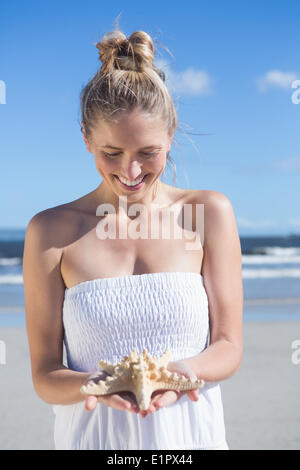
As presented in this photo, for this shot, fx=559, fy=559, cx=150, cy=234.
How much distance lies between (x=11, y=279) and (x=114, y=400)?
16.8 meters

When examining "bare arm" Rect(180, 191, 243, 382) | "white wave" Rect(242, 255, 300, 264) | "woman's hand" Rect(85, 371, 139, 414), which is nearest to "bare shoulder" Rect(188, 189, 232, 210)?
"bare arm" Rect(180, 191, 243, 382)

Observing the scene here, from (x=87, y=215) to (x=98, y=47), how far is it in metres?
0.64

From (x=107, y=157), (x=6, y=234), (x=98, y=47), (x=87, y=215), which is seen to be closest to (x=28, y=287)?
(x=87, y=215)

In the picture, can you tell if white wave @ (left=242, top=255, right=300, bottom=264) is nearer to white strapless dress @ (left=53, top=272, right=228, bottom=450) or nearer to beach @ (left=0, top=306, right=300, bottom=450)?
beach @ (left=0, top=306, right=300, bottom=450)

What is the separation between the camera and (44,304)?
2047 mm

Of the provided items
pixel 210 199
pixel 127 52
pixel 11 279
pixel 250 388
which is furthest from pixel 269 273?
pixel 127 52

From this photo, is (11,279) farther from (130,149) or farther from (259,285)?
(130,149)

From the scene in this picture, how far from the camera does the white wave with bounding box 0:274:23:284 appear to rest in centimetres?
1723

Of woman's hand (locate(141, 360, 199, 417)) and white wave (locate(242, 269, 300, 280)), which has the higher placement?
white wave (locate(242, 269, 300, 280))

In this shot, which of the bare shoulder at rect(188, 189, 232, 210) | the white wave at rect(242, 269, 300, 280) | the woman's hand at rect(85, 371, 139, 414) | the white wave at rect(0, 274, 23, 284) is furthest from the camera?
the white wave at rect(242, 269, 300, 280)

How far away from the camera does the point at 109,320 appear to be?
2.00 metres

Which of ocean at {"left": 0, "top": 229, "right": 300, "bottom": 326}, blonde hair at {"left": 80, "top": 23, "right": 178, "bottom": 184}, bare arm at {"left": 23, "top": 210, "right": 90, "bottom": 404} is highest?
ocean at {"left": 0, "top": 229, "right": 300, "bottom": 326}

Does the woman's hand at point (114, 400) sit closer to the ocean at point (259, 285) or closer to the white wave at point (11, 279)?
the ocean at point (259, 285)
